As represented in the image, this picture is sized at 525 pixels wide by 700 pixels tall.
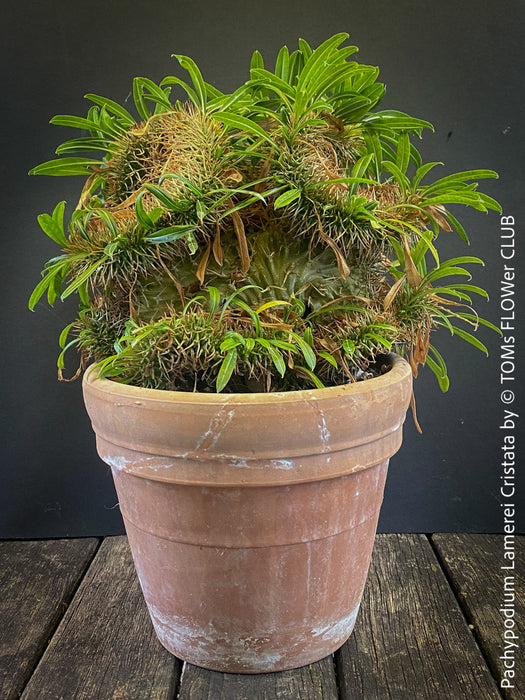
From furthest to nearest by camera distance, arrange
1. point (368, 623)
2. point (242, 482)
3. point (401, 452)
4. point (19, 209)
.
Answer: point (401, 452)
point (19, 209)
point (368, 623)
point (242, 482)

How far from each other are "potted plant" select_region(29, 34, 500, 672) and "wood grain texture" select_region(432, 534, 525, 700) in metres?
0.23

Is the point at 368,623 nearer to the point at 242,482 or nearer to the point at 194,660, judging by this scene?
the point at 194,660

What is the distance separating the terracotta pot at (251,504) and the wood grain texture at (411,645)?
0.07m

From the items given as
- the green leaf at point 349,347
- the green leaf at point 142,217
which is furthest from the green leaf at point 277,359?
the green leaf at point 142,217

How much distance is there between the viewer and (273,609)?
807 millimetres

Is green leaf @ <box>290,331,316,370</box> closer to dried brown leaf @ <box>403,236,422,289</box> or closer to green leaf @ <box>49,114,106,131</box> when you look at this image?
dried brown leaf @ <box>403,236,422,289</box>

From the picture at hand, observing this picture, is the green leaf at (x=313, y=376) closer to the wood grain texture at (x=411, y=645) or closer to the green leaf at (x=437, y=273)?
the green leaf at (x=437, y=273)

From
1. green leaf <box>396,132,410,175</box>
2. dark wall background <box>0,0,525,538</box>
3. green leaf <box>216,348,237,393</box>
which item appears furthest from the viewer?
dark wall background <box>0,0,525,538</box>

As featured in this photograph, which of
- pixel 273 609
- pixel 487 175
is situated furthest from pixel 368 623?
pixel 487 175

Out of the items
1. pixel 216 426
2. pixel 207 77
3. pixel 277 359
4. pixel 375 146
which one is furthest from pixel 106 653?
pixel 207 77

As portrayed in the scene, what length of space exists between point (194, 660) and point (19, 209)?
937 millimetres

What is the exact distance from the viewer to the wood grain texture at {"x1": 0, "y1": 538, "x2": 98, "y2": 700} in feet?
2.89

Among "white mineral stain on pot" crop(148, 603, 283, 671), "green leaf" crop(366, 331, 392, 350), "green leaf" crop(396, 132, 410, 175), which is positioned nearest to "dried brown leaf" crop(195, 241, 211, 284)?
"green leaf" crop(366, 331, 392, 350)

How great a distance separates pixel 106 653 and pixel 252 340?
56 centimetres
